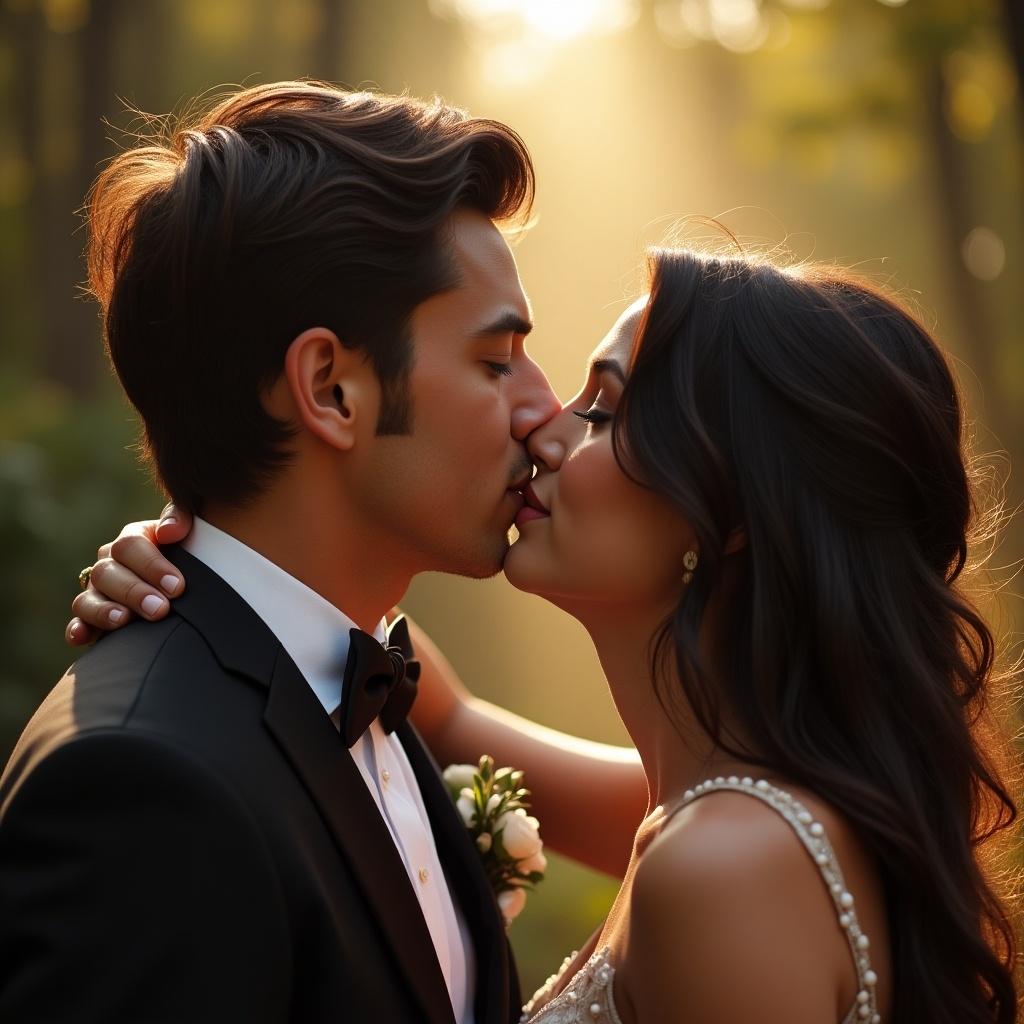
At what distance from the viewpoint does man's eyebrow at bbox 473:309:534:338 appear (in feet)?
10.9

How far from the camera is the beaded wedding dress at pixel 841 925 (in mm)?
2580

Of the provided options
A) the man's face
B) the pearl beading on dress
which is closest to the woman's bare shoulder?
the pearl beading on dress

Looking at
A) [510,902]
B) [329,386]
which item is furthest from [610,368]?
[510,902]

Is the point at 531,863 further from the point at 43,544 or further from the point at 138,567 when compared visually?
the point at 43,544

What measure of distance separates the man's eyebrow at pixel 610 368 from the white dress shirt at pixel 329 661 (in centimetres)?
88

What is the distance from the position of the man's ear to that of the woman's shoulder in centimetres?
124

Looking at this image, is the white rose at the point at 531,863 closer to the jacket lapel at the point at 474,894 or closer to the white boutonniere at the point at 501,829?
the white boutonniere at the point at 501,829

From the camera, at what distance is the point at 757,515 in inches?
113

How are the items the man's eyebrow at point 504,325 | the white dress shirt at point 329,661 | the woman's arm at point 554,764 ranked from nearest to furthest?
the white dress shirt at point 329,661
the man's eyebrow at point 504,325
the woman's arm at point 554,764

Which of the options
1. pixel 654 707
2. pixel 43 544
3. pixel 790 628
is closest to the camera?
pixel 790 628

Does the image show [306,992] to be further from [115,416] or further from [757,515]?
[115,416]

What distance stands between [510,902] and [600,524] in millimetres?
1262

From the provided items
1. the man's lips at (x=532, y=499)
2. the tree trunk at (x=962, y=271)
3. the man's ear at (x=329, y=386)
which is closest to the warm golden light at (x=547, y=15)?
the tree trunk at (x=962, y=271)

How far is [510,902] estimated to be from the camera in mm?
3664
